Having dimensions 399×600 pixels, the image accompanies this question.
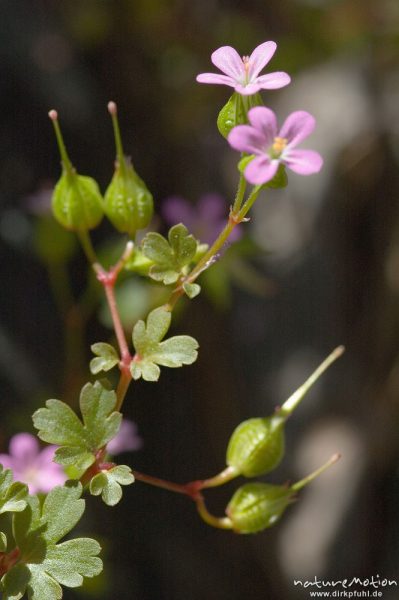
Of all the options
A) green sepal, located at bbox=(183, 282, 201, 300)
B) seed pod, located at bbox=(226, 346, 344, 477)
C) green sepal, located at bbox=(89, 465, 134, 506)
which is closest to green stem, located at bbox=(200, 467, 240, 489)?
seed pod, located at bbox=(226, 346, 344, 477)

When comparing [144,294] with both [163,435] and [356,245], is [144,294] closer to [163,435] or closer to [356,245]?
[163,435]

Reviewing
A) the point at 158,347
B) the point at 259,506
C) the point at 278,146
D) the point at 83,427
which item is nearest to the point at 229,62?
the point at 278,146

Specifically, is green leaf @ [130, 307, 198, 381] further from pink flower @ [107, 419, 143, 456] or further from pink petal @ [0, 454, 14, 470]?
pink flower @ [107, 419, 143, 456]

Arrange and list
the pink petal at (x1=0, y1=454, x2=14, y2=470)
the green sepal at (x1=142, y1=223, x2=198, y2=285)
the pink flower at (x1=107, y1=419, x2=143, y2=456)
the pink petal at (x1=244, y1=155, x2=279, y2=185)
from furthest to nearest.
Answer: the pink flower at (x1=107, y1=419, x2=143, y2=456), the pink petal at (x1=0, y1=454, x2=14, y2=470), the green sepal at (x1=142, y1=223, x2=198, y2=285), the pink petal at (x1=244, y1=155, x2=279, y2=185)

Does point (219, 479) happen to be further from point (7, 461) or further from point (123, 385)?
point (7, 461)

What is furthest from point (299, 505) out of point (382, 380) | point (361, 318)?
point (361, 318)

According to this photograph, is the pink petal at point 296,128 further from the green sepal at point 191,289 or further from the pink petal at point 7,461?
the pink petal at point 7,461
